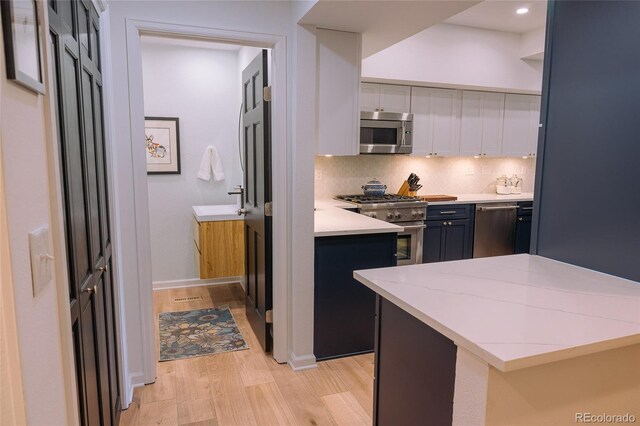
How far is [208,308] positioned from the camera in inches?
152

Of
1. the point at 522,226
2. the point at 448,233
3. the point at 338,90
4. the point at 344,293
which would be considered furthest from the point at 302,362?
the point at 522,226

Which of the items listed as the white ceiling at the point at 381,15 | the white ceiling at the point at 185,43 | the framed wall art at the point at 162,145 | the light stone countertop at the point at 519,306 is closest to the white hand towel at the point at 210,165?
the framed wall art at the point at 162,145

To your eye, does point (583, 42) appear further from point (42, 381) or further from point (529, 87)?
point (529, 87)

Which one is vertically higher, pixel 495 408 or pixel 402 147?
pixel 402 147

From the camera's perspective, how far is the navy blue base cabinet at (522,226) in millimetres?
4820

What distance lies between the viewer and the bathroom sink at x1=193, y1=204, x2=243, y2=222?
12.9 feet

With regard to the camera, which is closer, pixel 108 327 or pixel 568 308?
pixel 568 308

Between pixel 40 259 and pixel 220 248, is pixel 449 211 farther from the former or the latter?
pixel 40 259

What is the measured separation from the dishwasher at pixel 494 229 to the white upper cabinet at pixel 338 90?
Answer: 2351 mm

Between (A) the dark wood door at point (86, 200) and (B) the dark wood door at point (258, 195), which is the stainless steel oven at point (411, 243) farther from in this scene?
(A) the dark wood door at point (86, 200)

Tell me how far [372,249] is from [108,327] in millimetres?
1666

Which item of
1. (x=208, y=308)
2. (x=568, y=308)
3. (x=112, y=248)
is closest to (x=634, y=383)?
(x=568, y=308)

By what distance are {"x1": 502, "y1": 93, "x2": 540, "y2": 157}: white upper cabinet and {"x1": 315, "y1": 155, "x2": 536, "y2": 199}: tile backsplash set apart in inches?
13.4

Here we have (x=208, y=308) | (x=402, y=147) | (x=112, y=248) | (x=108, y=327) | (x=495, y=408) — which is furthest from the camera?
(x=402, y=147)
